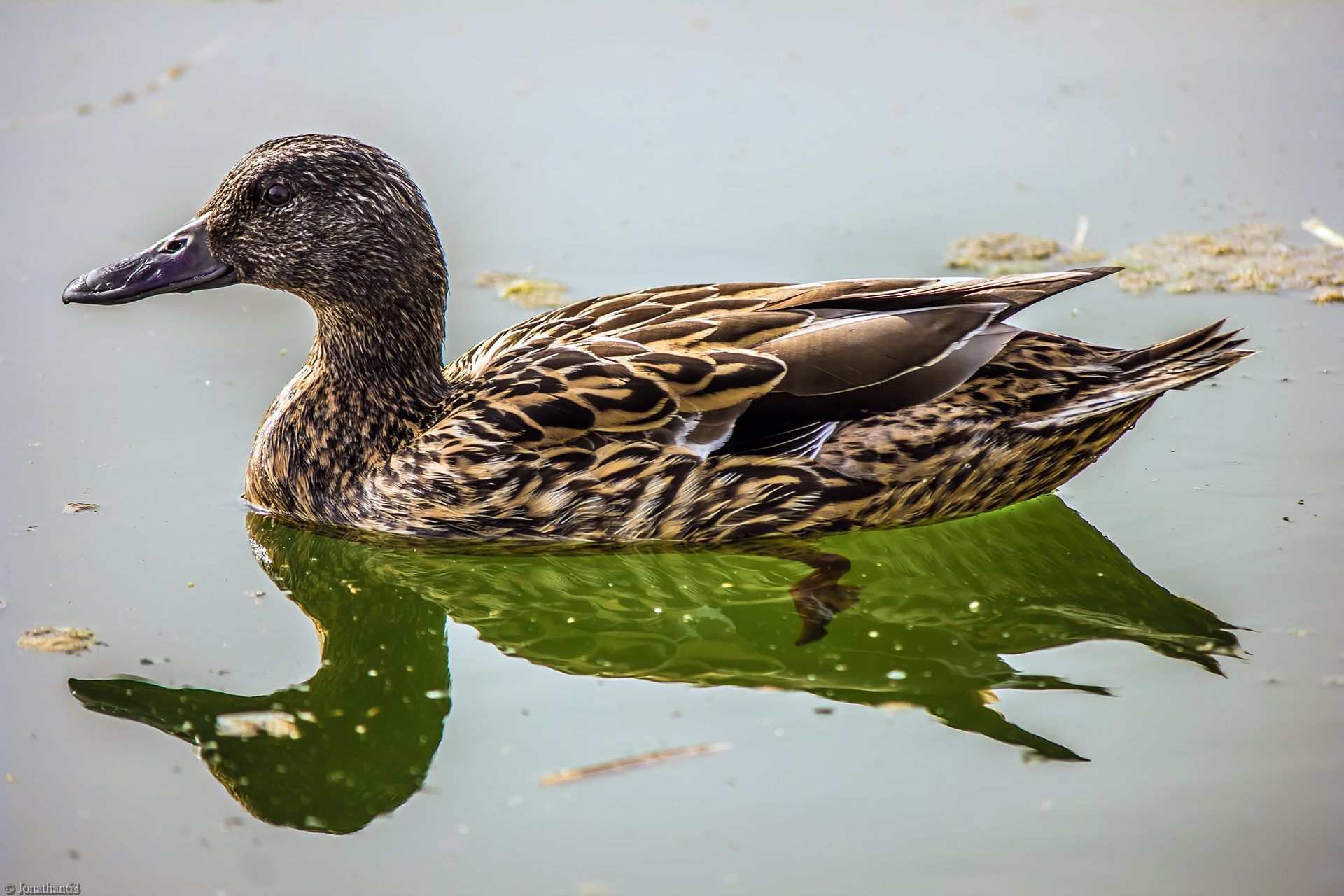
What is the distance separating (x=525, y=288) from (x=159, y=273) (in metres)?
2.48

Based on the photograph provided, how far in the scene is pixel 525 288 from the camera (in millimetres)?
8461

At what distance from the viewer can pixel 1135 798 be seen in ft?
15.5

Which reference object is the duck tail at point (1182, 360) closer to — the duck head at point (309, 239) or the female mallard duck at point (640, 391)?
the female mallard duck at point (640, 391)

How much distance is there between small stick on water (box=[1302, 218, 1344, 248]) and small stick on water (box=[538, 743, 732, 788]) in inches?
223

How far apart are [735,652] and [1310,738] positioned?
2.12m

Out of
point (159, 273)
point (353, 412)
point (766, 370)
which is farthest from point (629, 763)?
point (159, 273)

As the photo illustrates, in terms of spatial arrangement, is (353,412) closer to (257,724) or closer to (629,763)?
(257,724)

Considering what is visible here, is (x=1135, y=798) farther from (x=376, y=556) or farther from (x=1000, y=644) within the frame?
(x=376, y=556)

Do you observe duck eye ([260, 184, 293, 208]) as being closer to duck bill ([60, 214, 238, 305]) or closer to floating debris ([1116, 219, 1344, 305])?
duck bill ([60, 214, 238, 305])

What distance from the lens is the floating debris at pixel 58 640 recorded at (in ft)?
18.6

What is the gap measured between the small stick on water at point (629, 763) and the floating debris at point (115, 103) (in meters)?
7.67

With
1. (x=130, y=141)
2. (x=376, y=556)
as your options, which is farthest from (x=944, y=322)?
(x=130, y=141)

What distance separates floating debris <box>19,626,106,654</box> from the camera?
18.6ft

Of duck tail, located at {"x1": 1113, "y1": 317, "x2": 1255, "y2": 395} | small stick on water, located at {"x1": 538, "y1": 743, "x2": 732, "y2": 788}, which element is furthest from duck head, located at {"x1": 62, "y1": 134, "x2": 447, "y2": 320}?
duck tail, located at {"x1": 1113, "y1": 317, "x2": 1255, "y2": 395}
